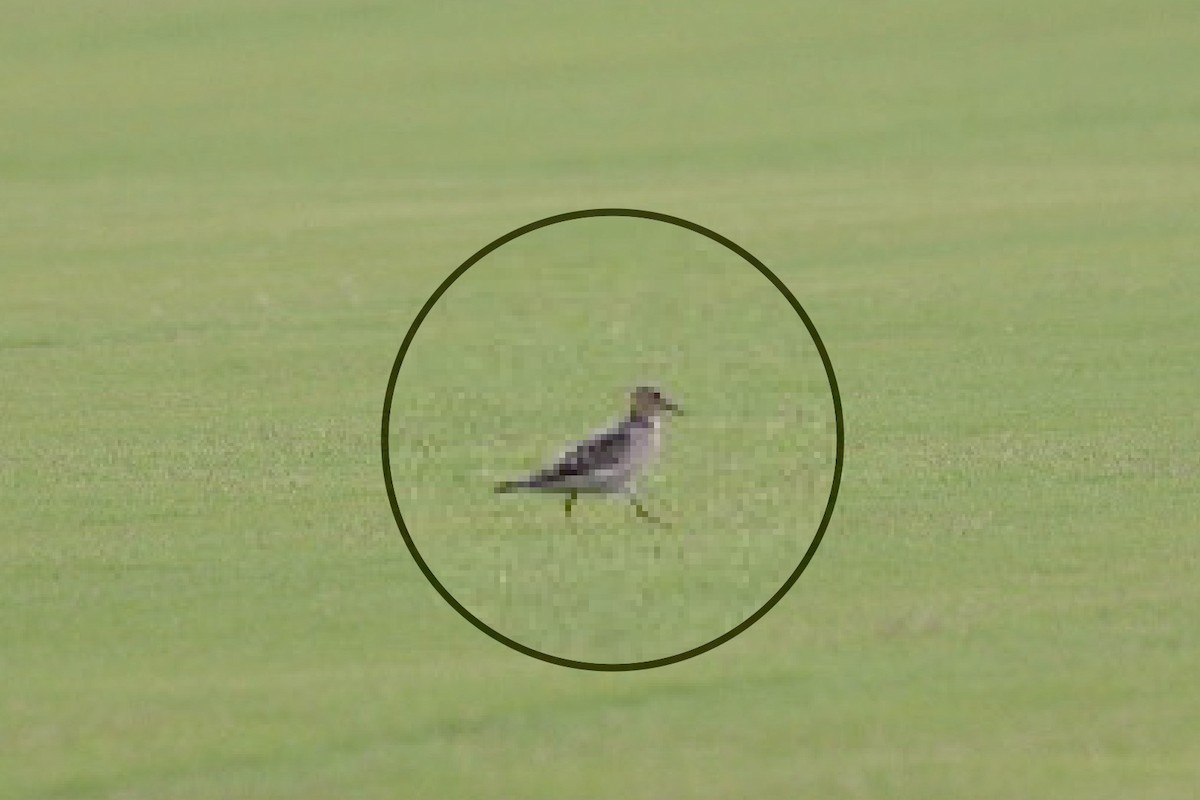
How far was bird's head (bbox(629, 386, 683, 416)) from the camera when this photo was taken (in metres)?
6.68

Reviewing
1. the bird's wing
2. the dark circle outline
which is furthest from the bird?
the dark circle outline

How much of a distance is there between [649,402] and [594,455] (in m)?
0.22

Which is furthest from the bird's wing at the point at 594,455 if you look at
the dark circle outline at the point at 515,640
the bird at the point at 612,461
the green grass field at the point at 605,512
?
the dark circle outline at the point at 515,640

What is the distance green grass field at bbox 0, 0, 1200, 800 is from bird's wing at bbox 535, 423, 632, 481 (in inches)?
4.4

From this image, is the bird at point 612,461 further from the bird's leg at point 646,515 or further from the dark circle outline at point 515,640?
the dark circle outline at point 515,640

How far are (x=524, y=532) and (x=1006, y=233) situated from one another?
1393 centimetres

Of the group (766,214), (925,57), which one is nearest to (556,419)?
(766,214)

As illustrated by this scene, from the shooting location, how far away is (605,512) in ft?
21.8

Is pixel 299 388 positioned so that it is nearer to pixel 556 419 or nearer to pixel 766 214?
pixel 556 419

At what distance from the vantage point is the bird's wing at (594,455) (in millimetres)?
6562

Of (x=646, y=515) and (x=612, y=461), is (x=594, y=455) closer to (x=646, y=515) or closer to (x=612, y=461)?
(x=612, y=461)

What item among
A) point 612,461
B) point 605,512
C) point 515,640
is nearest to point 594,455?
point 612,461

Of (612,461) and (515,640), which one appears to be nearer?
(612,461)

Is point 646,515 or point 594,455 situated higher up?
point 594,455
